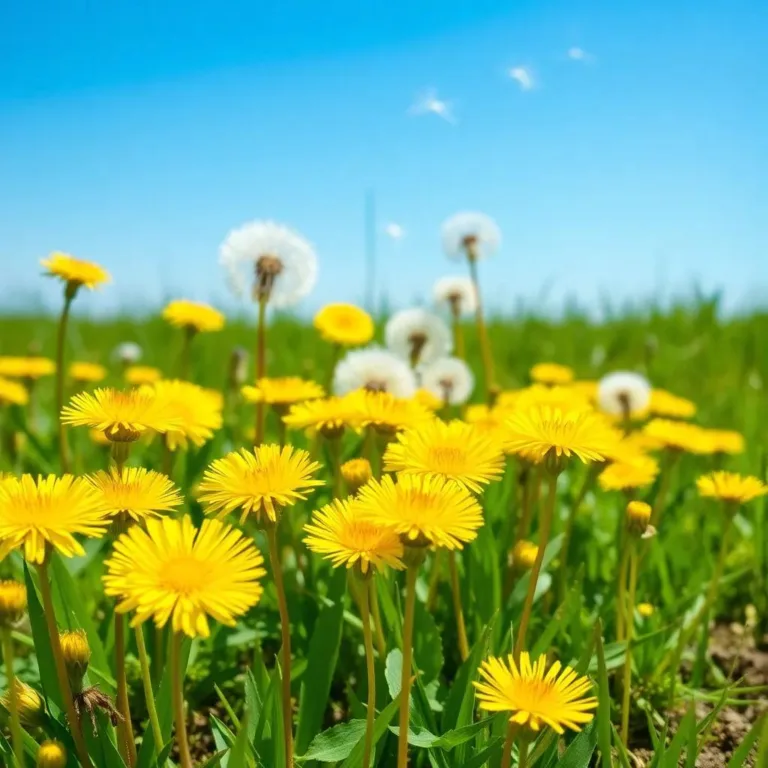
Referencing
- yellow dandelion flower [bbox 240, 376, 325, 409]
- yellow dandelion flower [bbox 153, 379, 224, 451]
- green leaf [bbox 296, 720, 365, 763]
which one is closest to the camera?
green leaf [bbox 296, 720, 365, 763]

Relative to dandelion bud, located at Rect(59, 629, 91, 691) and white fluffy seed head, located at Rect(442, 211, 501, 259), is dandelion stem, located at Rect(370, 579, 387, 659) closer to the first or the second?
dandelion bud, located at Rect(59, 629, 91, 691)

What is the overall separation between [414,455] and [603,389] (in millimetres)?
1463

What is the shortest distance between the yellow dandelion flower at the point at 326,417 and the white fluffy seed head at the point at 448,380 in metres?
0.96

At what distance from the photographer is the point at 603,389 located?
7.80 ft

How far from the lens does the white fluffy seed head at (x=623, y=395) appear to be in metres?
2.33

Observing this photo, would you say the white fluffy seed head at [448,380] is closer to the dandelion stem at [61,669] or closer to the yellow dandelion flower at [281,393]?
the yellow dandelion flower at [281,393]

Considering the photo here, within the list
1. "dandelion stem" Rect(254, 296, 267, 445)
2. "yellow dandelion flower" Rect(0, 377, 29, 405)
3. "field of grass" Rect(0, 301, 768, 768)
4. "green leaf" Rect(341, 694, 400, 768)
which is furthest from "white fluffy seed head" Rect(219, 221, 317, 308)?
"green leaf" Rect(341, 694, 400, 768)

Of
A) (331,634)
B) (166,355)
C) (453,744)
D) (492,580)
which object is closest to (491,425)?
(492,580)

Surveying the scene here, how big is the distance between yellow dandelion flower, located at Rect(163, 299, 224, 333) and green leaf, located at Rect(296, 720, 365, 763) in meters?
1.00

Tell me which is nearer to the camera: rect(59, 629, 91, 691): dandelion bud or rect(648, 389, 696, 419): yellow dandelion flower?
rect(59, 629, 91, 691): dandelion bud

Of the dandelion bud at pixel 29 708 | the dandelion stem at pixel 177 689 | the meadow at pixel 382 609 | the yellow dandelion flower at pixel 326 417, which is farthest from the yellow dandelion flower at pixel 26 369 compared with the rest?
the dandelion stem at pixel 177 689

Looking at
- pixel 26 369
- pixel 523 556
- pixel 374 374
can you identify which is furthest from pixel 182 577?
pixel 26 369

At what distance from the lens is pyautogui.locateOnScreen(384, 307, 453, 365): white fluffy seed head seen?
7.55 feet

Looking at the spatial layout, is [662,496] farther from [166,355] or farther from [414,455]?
[166,355]
